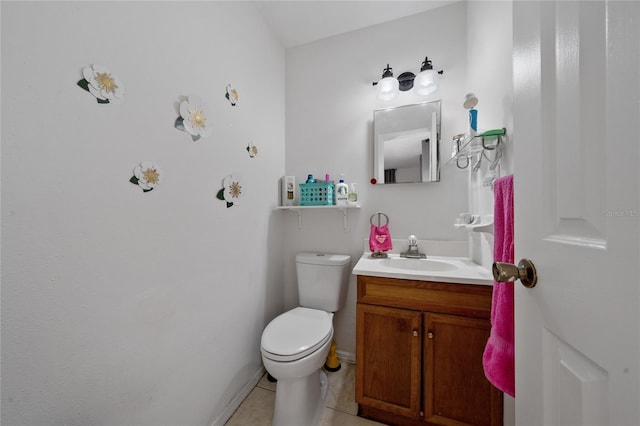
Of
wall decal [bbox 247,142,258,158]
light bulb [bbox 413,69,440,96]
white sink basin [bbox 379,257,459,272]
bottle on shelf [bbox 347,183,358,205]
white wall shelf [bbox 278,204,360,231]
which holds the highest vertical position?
light bulb [bbox 413,69,440,96]

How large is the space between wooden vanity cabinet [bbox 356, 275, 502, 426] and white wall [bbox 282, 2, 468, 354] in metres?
0.50

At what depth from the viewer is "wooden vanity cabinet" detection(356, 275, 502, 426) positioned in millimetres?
992

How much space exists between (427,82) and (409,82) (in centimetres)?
12

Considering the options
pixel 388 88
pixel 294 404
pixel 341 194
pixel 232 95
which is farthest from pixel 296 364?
pixel 388 88

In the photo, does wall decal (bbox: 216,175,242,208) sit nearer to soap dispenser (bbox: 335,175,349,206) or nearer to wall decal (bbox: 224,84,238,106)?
wall decal (bbox: 224,84,238,106)

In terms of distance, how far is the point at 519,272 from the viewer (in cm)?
46

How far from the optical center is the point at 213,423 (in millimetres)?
1097

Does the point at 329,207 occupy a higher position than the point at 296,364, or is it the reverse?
the point at 329,207

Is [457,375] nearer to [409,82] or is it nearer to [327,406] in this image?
[327,406]

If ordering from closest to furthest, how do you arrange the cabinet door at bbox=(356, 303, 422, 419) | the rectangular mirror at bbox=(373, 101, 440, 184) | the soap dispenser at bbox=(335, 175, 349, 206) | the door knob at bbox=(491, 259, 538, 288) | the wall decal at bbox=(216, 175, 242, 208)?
1. the door knob at bbox=(491, 259, 538, 288)
2. the cabinet door at bbox=(356, 303, 422, 419)
3. the wall decal at bbox=(216, 175, 242, 208)
4. the rectangular mirror at bbox=(373, 101, 440, 184)
5. the soap dispenser at bbox=(335, 175, 349, 206)

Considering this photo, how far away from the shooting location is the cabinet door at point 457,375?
98 centimetres

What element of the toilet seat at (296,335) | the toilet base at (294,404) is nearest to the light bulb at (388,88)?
the toilet seat at (296,335)

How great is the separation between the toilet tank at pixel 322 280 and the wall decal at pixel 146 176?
0.98m

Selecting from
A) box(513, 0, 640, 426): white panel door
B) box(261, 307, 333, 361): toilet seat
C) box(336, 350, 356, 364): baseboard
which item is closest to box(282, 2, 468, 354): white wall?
box(336, 350, 356, 364): baseboard
